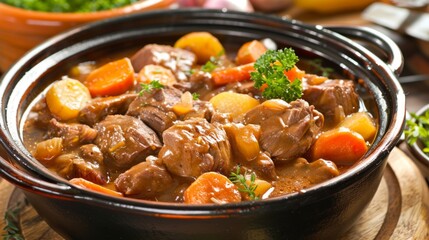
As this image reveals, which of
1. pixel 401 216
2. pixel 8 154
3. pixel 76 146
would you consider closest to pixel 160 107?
pixel 76 146

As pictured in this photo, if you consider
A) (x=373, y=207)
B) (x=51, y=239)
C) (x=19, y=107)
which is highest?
(x=19, y=107)

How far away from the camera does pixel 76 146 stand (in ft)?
9.78

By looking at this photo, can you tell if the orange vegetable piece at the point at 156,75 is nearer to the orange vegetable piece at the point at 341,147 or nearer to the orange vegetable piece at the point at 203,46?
the orange vegetable piece at the point at 203,46

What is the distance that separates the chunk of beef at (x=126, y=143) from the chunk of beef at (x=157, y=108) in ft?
0.15

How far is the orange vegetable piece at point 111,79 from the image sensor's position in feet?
11.2

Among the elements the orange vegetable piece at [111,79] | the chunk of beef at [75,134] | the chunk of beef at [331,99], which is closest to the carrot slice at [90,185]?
the chunk of beef at [75,134]

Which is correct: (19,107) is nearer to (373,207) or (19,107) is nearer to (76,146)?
(76,146)

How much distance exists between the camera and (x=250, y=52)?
361 centimetres

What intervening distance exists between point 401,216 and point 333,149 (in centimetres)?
50

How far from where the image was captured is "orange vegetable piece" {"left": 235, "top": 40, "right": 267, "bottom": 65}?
3.61m

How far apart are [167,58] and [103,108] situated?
61 centimetres

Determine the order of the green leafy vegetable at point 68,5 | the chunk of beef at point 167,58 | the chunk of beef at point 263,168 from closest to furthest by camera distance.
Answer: the chunk of beef at point 263,168, the chunk of beef at point 167,58, the green leafy vegetable at point 68,5

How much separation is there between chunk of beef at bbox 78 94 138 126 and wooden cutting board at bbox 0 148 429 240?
20.6 inches

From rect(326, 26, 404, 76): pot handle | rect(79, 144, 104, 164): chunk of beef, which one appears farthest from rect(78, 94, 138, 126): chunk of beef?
rect(326, 26, 404, 76): pot handle
